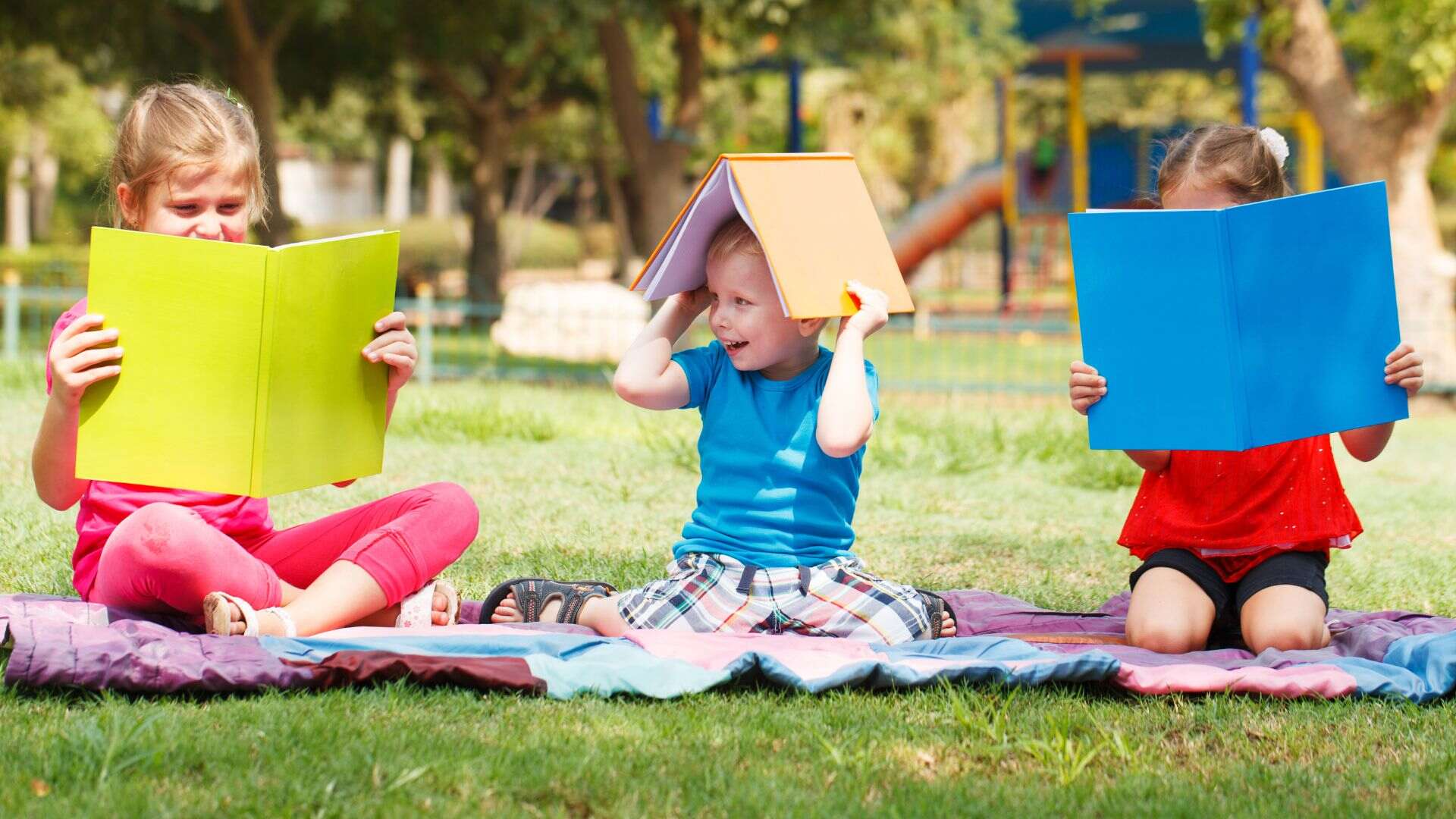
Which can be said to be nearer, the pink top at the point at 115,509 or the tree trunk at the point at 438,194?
the pink top at the point at 115,509

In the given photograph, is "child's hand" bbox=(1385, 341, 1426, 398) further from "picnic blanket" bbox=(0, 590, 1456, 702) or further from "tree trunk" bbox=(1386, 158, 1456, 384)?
"tree trunk" bbox=(1386, 158, 1456, 384)

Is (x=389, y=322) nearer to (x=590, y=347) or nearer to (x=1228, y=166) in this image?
(x=1228, y=166)

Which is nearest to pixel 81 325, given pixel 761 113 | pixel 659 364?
pixel 659 364

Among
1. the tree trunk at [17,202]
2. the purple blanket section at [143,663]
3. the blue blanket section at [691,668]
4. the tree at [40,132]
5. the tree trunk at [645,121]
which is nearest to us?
the purple blanket section at [143,663]

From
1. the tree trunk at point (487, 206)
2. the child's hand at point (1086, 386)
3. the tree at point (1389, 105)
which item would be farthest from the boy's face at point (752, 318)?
the tree trunk at point (487, 206)

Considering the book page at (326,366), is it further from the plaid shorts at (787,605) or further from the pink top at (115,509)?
the plaid shorts at (787,605)

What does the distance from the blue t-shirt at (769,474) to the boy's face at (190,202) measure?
1042 millimetres

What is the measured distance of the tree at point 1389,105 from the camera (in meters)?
10.3

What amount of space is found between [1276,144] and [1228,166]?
0.69ft

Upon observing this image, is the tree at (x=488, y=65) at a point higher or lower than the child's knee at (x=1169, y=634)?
higher

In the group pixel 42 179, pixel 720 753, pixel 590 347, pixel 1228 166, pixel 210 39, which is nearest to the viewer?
pixel 720 753

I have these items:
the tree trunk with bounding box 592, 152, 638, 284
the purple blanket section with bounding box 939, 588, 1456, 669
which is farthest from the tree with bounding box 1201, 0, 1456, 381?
the tree trunk with bounding box 592, 152, 638, 284

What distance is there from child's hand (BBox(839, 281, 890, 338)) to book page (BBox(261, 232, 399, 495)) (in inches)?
38.4

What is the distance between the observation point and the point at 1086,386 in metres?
3.34
